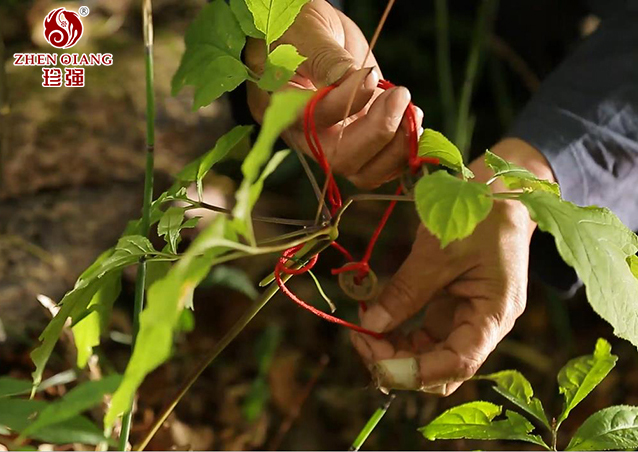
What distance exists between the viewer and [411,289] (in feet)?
1.86

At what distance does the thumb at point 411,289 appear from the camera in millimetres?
562

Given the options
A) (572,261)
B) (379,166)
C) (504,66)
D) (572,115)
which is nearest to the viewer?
(572,261)

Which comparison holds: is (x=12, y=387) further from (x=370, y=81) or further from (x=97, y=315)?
(x=370, y=81)

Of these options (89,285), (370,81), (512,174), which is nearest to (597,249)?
(512,174)

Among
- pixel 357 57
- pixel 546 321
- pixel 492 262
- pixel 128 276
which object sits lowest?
pixel 546 321

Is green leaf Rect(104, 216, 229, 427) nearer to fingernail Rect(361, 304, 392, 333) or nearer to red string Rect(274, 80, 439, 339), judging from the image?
red string Rect(274, 80, 439, 339)

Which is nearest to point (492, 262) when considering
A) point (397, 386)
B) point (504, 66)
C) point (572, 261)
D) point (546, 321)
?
point (397, 386)

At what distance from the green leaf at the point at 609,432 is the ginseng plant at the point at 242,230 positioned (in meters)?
0.10

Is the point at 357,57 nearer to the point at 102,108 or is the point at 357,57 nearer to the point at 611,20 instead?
the point at 611,20

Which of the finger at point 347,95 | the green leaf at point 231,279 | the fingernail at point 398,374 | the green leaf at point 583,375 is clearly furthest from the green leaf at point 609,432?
the green leaf at point 231,279

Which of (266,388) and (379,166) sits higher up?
(379,166)

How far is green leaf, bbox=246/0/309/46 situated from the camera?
38cm

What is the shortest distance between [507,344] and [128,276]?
21.7 inches

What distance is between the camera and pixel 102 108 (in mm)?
942
